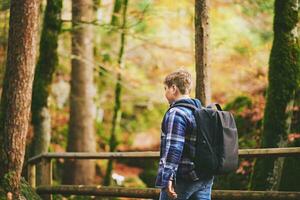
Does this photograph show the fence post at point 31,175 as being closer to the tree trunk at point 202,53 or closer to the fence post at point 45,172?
the fence post at point 45,172

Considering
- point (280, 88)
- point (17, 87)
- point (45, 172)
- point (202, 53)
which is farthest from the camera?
point (45, 172)

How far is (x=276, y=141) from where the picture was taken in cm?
740

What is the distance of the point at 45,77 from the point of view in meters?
10.4

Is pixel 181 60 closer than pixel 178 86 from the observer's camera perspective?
No

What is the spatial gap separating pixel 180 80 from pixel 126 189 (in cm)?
296

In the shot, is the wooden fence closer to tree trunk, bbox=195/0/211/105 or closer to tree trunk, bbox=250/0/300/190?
tree trunk, bbox=195/0/211/105

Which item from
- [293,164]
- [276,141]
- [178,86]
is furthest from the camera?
[293,164]

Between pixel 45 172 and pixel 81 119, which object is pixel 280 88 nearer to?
pixel 45 172

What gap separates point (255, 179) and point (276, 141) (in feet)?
2.09

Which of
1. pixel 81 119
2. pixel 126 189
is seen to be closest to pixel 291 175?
pixel 126 189

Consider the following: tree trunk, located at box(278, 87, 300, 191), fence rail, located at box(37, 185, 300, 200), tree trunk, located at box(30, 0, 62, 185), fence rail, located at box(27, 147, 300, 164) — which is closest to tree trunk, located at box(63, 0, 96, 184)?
tree trunk, located at box(30, 0, 62, 185)

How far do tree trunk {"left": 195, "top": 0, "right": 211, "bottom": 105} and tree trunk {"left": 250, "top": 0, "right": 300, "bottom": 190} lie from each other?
1.25m

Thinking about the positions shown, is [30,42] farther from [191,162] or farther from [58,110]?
[58,110]

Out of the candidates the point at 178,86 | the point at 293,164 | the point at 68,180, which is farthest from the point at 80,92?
the point at 178,86
